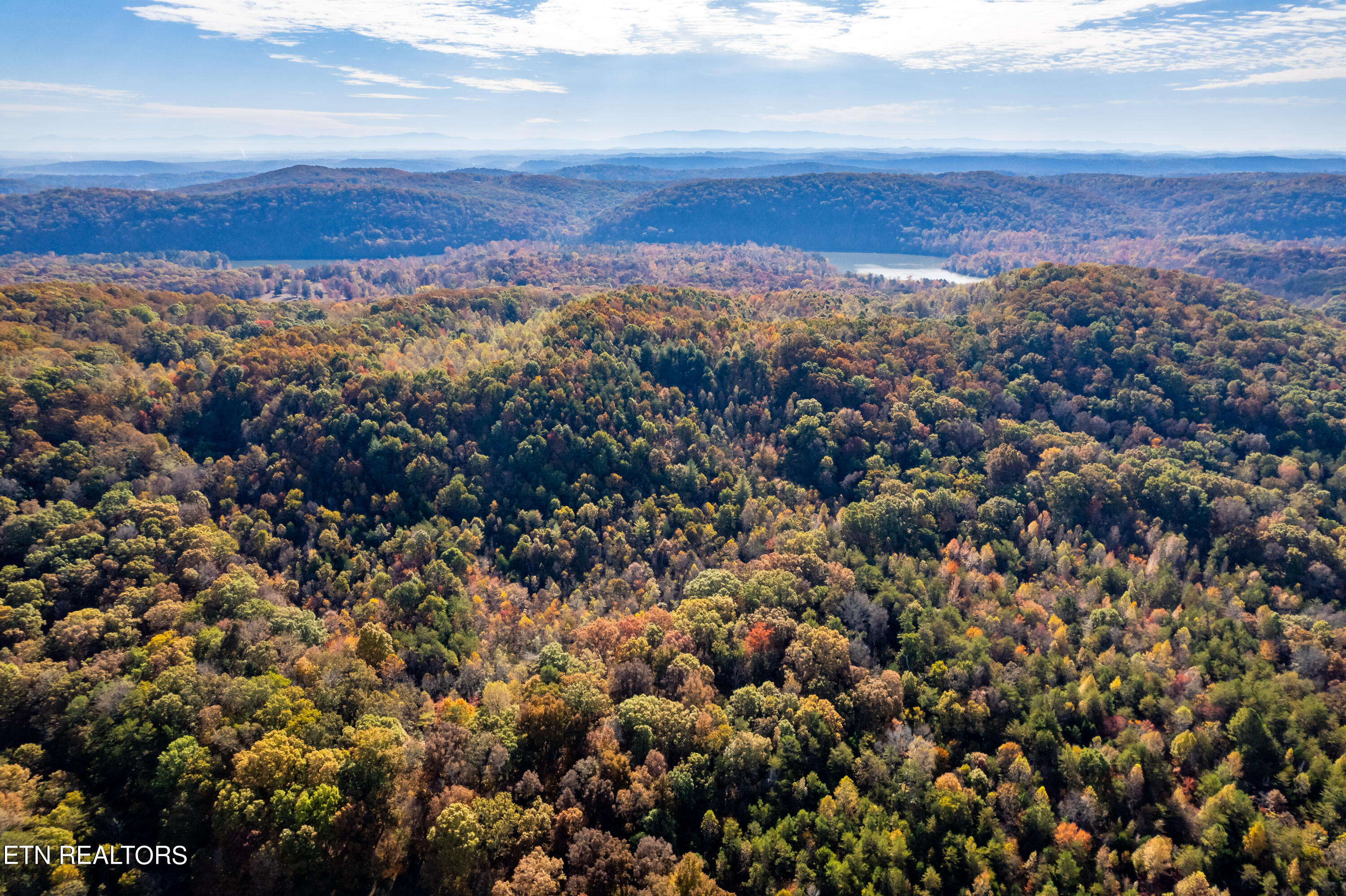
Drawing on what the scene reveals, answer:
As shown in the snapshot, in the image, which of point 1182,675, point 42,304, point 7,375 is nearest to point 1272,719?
point 1182,675

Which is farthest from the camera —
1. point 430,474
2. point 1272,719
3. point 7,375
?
point 430,474

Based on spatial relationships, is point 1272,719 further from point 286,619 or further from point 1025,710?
point 286,619

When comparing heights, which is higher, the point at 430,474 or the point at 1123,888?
the point at 430,474

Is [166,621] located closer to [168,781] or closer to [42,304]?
[168,781]

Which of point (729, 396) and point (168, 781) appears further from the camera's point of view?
point (729, 396)

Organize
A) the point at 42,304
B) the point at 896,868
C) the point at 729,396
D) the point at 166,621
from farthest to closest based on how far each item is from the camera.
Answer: the point at 729,396 → the point at 42,304 → the point at 166,621 → the point at 896,868

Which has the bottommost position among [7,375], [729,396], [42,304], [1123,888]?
[1123,888]

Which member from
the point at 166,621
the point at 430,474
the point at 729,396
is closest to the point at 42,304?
the point at 430,474
